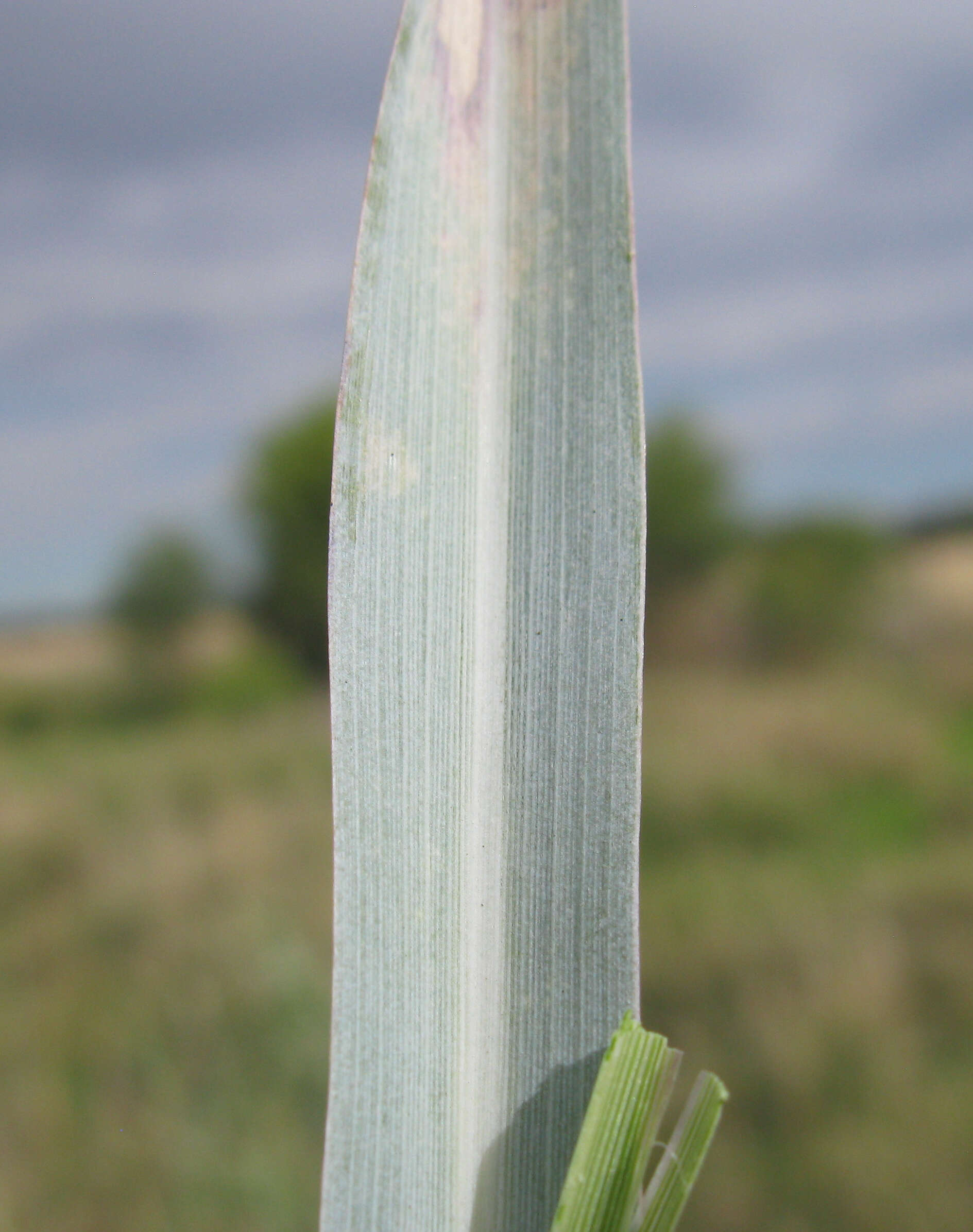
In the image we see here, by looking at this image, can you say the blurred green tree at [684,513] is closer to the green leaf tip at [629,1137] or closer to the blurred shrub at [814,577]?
the blurred shrub at [814,577]

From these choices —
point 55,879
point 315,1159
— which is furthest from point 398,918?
point 55,879

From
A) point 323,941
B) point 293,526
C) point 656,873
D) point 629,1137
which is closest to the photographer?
point 629,1137

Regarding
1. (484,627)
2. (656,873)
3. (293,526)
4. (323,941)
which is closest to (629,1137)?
(484,627)

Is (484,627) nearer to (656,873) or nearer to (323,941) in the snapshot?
(323,941)

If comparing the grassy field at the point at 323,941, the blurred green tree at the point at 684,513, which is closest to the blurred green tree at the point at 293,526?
the grassy field at the point at 323,941

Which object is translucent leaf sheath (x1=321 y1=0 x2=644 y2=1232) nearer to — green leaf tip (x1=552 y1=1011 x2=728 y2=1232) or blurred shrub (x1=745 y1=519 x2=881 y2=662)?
green leaf tip (x1=552 y1=1011 x2=728 y2=1232)

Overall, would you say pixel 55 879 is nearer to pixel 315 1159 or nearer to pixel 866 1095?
pixel 315 1159

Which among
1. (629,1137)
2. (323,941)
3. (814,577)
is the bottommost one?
(323,941)
